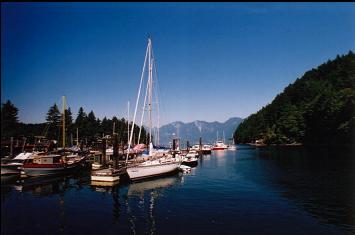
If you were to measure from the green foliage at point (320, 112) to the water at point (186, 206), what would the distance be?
65147 millimetres

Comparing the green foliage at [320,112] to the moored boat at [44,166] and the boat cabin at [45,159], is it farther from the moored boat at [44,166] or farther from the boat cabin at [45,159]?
the boat cabin at [45,159]

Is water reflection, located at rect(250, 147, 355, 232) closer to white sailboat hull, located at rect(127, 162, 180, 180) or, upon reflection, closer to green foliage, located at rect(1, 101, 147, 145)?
white sailboat hull, located at rect(127, 162, 180, 180)

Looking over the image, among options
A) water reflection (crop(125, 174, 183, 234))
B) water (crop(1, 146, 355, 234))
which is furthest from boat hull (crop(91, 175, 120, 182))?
water reflection (crop(125, 174, 183, 234))

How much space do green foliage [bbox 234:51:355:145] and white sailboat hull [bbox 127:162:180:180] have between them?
6555 centimetres

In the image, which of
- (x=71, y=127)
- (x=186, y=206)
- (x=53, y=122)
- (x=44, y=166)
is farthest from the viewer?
(x=71, y=127)

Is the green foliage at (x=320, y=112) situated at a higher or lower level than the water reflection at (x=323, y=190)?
higher

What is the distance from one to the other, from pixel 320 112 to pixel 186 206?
113 metres

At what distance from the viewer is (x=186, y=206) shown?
30.4 meters

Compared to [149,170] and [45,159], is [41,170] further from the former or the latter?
[149,170]

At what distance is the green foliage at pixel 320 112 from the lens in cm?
10956

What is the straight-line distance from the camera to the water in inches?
930

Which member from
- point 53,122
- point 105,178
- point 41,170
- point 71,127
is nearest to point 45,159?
point 41,170

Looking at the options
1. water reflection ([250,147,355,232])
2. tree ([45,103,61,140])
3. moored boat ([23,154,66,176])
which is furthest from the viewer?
tree ([45,103,61,140])

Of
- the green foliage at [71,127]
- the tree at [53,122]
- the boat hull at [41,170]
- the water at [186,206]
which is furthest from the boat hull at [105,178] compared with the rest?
the tree at [53,122]
